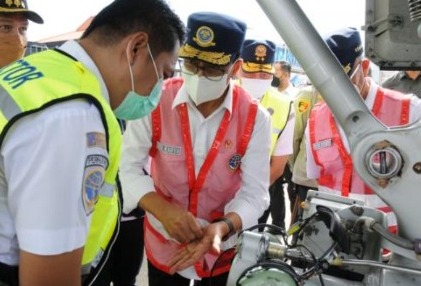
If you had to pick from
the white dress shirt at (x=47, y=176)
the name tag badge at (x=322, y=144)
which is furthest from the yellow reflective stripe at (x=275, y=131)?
the white dress shirt at (x=47, y=176)

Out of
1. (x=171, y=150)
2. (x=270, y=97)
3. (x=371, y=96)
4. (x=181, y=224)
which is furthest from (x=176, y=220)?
(x=270, y=97)

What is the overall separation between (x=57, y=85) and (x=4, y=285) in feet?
1.50

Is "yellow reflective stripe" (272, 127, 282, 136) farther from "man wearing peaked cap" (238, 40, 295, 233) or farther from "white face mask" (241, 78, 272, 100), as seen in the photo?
"white face mask" (241, 78, 272, 100)

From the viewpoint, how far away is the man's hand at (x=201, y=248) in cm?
163

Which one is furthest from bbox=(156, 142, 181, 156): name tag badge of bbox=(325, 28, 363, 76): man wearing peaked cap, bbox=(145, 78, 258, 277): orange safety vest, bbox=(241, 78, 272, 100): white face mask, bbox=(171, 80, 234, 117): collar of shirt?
bbox=(241, 78, 272, 100): white face mask

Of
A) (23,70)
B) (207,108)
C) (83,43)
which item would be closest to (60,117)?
(23,70)

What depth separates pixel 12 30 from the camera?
2.47m

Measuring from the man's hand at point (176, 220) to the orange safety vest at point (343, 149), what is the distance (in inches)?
26.4

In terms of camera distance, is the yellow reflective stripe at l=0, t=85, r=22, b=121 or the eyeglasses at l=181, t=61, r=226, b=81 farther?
the eyeglasses at l=181, t=61, r=226, b=81

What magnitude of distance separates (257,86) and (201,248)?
73.7 inches

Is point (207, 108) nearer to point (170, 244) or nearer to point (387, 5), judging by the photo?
point (170, 244)

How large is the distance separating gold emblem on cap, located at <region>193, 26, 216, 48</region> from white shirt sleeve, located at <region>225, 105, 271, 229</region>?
365 millimetres

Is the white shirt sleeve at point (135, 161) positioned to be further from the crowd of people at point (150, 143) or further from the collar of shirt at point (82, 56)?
the collar of shirt at point (82, 56)

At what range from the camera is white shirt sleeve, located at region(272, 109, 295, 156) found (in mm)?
3055
